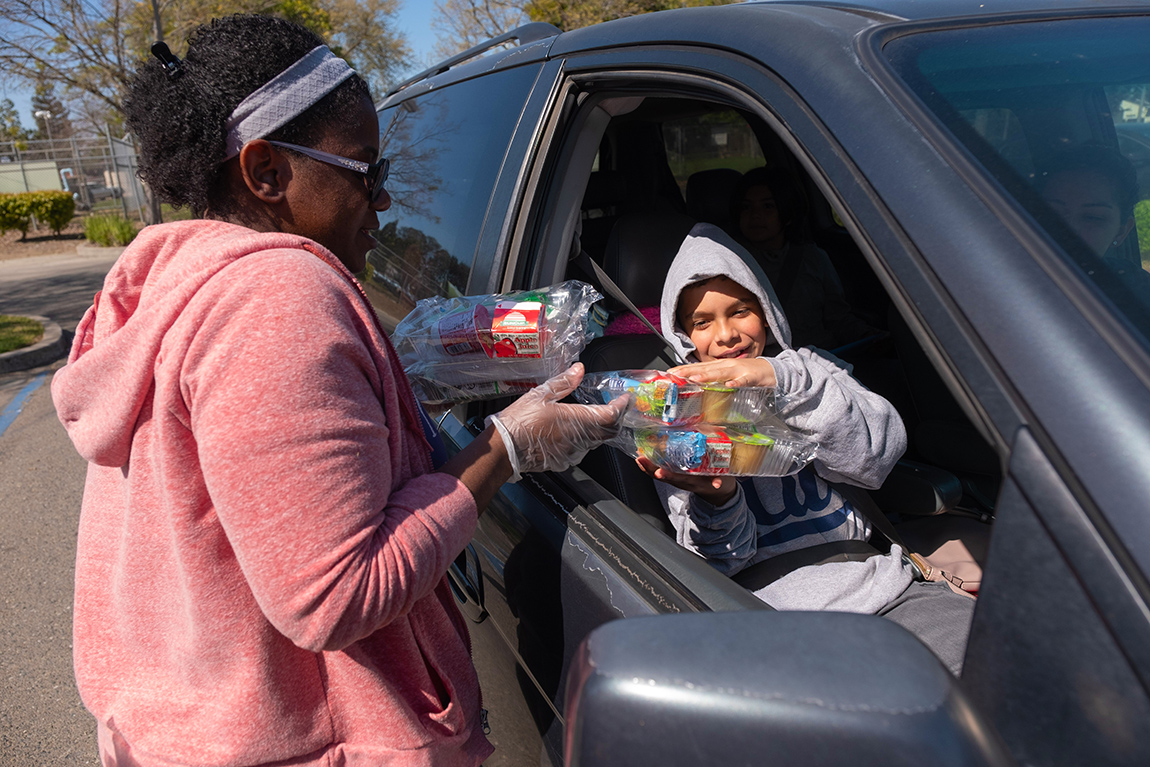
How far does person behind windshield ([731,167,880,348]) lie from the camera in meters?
3.44

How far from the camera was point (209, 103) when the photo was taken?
4.14ft

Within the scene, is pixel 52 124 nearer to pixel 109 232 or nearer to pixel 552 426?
pixel 109 232

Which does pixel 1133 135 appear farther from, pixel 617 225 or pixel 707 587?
pixel 617 225

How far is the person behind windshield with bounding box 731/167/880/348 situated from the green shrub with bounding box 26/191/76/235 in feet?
76.0

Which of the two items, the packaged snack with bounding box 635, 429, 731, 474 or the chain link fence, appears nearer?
the packaged snack with bounding box 635, 429, 731, 474

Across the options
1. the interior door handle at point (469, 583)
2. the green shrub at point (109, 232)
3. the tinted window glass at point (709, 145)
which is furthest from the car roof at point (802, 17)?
the green shrub at point (109, 232)

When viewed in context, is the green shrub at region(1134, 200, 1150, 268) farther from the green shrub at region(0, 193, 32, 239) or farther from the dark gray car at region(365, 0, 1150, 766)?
the green shrub at region(0, 193, 32, 239)

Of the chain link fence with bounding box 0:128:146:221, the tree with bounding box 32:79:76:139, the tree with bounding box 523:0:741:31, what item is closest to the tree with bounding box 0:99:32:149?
the tree with bounding box 32:79:76:139

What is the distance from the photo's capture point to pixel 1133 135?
132 cm

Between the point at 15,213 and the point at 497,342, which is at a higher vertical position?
the point at 15,213

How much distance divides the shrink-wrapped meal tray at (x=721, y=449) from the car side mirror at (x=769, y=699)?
2.63ft

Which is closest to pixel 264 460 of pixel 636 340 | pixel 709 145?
pixel 636 340

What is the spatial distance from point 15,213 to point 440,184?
23.4 m

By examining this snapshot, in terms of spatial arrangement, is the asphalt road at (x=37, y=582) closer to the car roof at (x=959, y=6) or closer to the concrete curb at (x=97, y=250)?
the car roof at (x=959, y=6)
